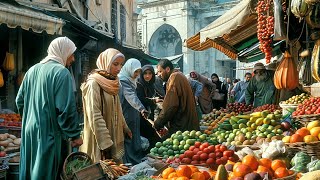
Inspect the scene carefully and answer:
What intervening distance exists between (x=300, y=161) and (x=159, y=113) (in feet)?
9.16

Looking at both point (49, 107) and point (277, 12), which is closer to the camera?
point (49, 107)

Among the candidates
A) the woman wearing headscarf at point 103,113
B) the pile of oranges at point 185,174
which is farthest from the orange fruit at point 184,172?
the woman wearing headscarf at point 103,113

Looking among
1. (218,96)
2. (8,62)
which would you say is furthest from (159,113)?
(218,96)

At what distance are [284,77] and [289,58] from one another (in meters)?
0.30

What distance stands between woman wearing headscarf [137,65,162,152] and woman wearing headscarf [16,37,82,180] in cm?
295

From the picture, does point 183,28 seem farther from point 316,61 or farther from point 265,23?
point 316,61

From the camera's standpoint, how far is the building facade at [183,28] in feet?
116

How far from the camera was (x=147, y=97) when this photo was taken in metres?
7.41

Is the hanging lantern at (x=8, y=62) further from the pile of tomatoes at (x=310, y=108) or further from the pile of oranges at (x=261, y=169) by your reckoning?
the pile of oranges at (x=261, y=169)

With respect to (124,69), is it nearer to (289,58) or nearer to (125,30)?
(289,58)

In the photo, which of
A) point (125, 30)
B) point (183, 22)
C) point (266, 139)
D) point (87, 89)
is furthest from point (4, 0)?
point (183, 22)

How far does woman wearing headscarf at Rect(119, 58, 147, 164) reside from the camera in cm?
587

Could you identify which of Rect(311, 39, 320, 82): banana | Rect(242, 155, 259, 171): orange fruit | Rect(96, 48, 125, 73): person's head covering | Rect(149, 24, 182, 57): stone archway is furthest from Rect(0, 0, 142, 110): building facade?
Rect(149, 24, 182, 57): stone archway

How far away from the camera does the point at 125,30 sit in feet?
76.0
